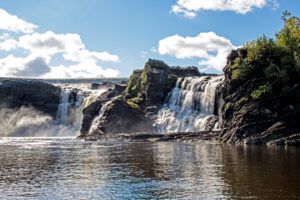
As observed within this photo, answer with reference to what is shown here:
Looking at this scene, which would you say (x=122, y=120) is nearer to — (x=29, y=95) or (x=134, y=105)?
(x=134, y=105)

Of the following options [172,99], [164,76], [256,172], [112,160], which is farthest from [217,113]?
[256,172]

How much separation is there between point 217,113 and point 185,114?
1053 centimetres

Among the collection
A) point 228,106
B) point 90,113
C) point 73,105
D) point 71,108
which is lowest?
point 228,106

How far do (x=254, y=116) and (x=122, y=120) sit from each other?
4292cm

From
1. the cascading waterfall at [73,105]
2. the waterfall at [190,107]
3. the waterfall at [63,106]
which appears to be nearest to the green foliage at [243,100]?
the waterfall at [190,107]

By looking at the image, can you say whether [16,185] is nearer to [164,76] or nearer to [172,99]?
[172,99]

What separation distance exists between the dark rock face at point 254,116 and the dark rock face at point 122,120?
29.9m

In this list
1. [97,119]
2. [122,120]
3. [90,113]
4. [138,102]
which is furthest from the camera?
[138,102]

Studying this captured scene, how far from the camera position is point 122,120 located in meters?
117

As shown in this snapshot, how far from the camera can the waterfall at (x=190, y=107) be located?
104 meters

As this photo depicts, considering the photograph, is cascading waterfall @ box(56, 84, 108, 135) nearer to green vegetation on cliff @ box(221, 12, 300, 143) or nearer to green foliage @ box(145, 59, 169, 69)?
green foliage @ box(145, 59, 169, 69)

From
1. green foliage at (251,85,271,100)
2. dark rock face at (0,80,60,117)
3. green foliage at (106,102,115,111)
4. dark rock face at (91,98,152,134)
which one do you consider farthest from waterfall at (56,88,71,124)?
green foliage at (251,85,271,100)

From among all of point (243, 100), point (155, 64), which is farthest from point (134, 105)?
point (243, 100)

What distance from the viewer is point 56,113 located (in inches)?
5984
